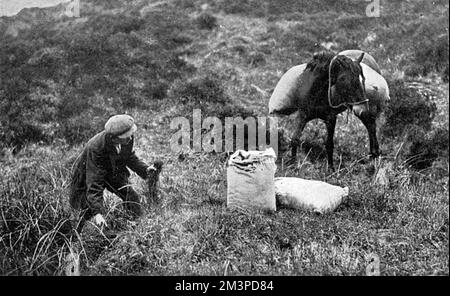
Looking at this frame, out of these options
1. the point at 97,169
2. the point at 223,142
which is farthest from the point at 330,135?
the point at 97,169

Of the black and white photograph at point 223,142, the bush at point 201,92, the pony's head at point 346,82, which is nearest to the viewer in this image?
the black and white photograph at point 223,142

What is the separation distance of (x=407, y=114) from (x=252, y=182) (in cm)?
453

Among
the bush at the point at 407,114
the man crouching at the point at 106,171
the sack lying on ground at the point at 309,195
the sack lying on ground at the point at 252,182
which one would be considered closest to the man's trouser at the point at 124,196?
the man crouching at the point at 106,171

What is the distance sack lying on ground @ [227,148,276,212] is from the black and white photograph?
2cm

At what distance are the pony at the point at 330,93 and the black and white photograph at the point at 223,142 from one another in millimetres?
24

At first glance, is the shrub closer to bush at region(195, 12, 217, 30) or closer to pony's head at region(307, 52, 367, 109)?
bush at region(195, 12, 217, 30)

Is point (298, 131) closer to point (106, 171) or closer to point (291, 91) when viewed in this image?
point (291, 91)

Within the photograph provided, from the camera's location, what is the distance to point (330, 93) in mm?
7859

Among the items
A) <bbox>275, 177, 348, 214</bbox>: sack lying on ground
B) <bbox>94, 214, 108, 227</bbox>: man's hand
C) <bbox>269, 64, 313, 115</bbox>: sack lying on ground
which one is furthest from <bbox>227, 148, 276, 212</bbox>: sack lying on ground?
<bbox>269, 64, 313, 115</bbox>: sack lying on ground

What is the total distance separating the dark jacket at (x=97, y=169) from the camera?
243 inches

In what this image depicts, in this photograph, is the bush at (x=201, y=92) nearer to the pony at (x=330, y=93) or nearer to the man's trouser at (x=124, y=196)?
the pony at (x=330, y=93)

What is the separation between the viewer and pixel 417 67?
1152 cm
